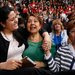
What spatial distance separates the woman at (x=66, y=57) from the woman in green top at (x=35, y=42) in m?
0.23

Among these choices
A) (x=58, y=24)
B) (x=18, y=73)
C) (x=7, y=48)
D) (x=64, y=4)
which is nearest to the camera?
(x=18, y=73)

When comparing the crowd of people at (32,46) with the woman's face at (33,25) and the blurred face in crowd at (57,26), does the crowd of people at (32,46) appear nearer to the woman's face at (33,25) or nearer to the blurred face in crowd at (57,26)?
the woman's face at (33,25)

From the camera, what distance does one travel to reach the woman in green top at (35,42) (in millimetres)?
3637

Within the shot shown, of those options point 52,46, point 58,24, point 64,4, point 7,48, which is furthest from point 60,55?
point 64,4

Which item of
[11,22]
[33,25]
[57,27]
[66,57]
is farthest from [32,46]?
[57,27]

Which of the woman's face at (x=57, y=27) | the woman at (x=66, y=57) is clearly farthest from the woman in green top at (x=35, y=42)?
the woman's face at (x=57, y=27)

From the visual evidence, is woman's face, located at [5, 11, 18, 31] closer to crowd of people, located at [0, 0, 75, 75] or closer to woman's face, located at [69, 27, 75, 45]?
crowd of people, located at [0, 0, 75, 75]

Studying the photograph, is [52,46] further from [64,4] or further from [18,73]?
[64,4]

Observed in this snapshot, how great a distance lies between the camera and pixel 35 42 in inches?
147

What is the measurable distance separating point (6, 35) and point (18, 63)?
49cm

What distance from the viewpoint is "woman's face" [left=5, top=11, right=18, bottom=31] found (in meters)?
3.55

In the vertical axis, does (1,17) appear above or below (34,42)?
above

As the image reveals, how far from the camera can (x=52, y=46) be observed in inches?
145

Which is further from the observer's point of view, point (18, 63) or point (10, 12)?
point (10, 12)
